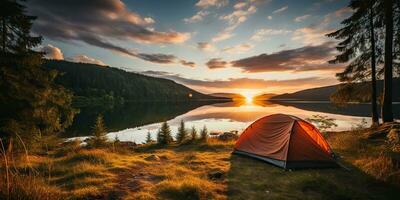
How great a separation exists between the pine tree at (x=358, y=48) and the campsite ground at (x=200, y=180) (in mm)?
8434

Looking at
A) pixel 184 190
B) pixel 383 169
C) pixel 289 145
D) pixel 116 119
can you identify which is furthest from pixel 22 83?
pixel 116 119

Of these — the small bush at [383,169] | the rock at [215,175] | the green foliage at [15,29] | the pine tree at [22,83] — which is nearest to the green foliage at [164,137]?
the pine tree at [22,83]

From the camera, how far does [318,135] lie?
10.3 m

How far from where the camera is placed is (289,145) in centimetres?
959

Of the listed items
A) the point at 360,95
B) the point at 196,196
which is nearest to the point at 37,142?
the point at 196,196

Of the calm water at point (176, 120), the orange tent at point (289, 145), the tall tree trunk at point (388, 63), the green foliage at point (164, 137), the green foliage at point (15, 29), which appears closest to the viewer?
the orange tent at point (289, 145)

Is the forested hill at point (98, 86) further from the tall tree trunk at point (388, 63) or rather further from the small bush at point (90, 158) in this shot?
the tall tree trunk at point (388, 63)

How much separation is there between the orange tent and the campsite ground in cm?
49

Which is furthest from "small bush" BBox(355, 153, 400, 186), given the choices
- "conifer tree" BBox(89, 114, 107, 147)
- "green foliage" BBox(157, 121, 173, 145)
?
"conifer tree" BBox(89, 114, 107, 147)

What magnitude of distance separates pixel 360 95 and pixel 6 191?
21.5 m

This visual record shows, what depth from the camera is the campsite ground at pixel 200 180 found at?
20.4ft

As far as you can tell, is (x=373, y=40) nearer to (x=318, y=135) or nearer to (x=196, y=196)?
(x=318, y=135)

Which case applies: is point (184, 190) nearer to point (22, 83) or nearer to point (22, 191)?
point (22, 191)

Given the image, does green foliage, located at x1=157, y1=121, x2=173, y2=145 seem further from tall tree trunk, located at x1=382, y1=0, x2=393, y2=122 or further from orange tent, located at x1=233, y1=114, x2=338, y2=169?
tall tree trunk, located at x1=382, y1=0, x2=393, y2=122
